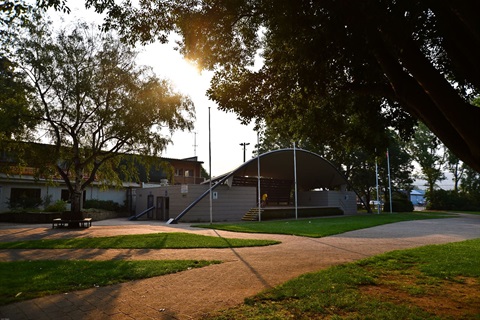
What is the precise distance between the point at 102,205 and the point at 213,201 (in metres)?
13.8

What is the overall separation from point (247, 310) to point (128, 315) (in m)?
1.64

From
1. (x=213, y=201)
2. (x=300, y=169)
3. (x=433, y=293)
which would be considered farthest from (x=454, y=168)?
(x=433, y=293)

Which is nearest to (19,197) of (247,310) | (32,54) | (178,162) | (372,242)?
(32,54)

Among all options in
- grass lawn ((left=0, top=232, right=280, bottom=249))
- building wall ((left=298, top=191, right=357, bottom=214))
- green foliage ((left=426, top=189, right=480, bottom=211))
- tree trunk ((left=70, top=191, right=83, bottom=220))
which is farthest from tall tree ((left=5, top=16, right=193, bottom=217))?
green foliage ((left=426, top=189, right=480, bottom=211))

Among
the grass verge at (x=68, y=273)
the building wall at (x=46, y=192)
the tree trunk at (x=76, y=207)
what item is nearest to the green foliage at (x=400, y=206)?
the building wall at (x=46, y=192)

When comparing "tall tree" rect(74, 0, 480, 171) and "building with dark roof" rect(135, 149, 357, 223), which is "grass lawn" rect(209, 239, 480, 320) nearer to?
"tall tree" rect(74, 0, 480, 171)

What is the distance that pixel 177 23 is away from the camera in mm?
7992

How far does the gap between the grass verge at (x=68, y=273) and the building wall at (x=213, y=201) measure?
18.9 meters

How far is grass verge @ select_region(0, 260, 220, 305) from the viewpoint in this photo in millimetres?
5695

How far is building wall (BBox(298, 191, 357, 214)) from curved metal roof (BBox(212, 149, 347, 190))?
1.90 meters

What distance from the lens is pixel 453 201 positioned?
46500 millimetres

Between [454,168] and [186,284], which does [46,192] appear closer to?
[186,284]

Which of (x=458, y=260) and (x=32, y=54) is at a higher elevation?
(x=32, y=54)

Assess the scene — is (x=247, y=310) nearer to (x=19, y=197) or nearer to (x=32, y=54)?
(x=32, y=54)
